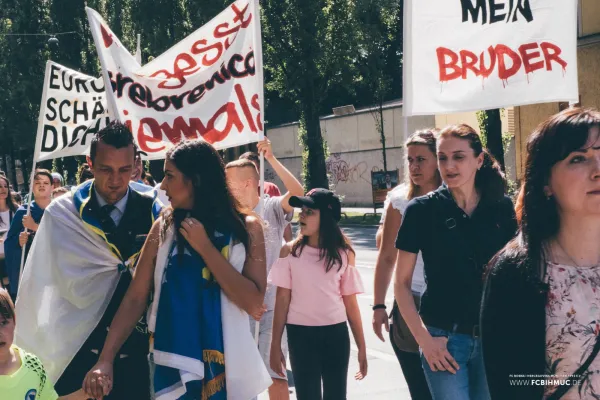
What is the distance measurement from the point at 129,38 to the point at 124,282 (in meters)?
30.0

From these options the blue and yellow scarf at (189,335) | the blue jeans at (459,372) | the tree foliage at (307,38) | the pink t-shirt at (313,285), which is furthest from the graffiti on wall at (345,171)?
the blue and yellow scarf at (189,335)

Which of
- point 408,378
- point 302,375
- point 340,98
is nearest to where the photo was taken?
point 408,378

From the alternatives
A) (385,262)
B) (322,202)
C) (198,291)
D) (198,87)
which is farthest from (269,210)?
(198,291)

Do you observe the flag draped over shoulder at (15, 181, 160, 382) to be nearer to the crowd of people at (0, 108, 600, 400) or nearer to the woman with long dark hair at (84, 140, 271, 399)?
the crowd of people at (0, 108, 600, 400)

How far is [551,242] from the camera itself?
7.73 ft

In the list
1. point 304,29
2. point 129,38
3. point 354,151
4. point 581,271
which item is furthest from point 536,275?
point 354,151

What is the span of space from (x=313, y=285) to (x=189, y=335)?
1.94 metres

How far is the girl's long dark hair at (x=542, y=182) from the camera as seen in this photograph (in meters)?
2.28

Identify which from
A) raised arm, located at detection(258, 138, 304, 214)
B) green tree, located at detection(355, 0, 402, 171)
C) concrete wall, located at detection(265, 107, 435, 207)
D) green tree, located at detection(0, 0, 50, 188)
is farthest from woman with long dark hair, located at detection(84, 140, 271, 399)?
green tree, located at detection(0, 0, 50, 188)

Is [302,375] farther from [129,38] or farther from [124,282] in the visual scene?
[129,38]

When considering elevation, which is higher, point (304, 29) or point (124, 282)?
point (304, 29)

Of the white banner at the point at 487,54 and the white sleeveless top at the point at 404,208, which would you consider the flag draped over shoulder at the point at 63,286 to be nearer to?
the white sleeveless top at the point at 404,208

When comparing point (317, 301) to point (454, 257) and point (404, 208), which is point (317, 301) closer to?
point (404, 208)

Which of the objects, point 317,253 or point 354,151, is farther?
point 354,151
